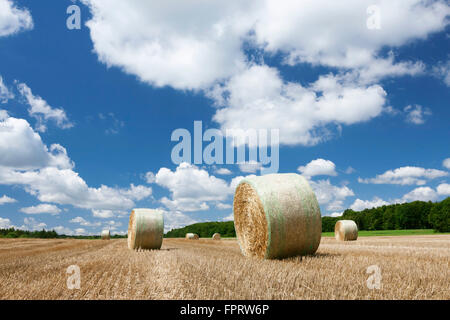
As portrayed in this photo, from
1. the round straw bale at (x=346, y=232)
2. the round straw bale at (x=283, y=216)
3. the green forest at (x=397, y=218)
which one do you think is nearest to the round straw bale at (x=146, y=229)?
the round straw bale at (x=283, y=216)

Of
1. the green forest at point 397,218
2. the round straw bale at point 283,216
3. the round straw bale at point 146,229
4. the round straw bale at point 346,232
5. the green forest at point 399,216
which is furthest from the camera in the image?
the green forest at point 399,216

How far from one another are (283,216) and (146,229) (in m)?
7.50

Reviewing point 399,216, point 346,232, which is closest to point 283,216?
point 346,232

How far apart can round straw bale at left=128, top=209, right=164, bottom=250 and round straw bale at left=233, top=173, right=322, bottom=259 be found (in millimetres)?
6207

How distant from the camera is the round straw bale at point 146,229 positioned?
509 inches

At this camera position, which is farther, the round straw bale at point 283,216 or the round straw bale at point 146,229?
the round straw bale at point 146,229

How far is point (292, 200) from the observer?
24.3 ft

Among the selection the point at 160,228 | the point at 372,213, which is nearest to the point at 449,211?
the point at 372,213

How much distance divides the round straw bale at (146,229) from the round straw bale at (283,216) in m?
6.21

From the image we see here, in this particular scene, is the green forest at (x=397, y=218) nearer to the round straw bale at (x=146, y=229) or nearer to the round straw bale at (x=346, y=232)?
the round straw bale at (x=346, y=232)

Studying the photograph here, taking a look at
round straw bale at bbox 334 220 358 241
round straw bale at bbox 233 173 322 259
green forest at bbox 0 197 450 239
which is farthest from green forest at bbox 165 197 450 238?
round straw bale at bbox 233 173 322 259

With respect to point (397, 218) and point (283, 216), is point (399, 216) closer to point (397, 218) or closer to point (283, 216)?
point (397, 218)

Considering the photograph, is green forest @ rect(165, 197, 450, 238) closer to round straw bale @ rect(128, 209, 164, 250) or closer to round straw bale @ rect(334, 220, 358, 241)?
round straw bale @ rect(334, 220, 358, 241)
